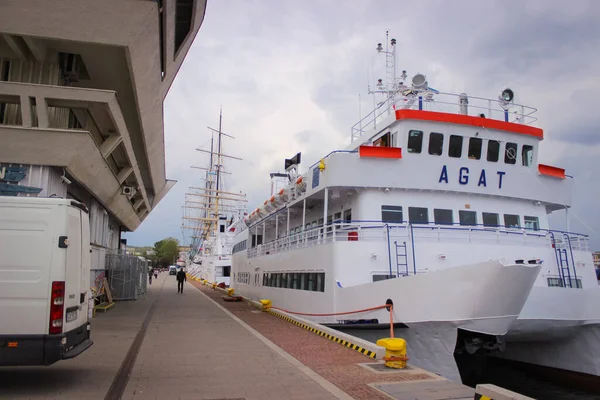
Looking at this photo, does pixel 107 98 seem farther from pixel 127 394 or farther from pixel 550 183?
pixel 550 183

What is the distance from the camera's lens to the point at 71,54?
14.4 meters

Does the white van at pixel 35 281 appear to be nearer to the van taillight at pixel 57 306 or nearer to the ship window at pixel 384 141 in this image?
the van taillight at pixel 57 306

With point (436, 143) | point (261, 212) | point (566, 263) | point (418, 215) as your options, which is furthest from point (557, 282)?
point (261, 212)

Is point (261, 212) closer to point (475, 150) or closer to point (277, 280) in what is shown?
point (277, 280)

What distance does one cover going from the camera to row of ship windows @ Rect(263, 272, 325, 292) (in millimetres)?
13914

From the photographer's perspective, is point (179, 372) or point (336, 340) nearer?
point (179, 372)

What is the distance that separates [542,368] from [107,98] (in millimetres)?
13752

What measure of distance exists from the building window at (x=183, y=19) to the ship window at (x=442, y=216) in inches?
404

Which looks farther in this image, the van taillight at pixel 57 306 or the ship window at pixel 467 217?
the ship window at pixel 467 217

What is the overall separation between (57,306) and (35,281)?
1.37 ft

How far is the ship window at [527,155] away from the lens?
1512 cm

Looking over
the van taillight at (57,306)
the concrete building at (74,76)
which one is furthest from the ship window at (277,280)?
the van taillight at (57,306)

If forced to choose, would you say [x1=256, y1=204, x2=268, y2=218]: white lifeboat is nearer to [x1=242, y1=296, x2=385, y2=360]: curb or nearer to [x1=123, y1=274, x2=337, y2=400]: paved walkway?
[x1=242, y1=296, x2=385, y2=360]: curb

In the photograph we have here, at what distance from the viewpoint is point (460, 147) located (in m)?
14.4
